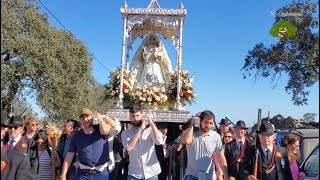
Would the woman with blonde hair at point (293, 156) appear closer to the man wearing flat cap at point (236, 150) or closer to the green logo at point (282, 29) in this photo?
the man wearing flat cap at point (236, 150)

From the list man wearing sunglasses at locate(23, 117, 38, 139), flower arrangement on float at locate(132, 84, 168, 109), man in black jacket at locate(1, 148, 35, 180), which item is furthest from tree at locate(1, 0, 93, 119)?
man in black jacket at locate(1, 148, 35, 180)

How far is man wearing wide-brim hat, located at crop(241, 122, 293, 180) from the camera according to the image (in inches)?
206

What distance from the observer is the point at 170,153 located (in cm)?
712

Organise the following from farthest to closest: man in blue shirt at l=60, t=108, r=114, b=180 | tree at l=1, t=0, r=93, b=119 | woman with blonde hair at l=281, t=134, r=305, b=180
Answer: tree at l=1, t=0, r=93, b=119 < man in blue shirt at l=60, t=108, r=114, b=180 < woman with blonde hair at l=281, t=134, r=305, b=180

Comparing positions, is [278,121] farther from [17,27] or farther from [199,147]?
[17,27]

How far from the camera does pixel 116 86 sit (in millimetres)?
11562

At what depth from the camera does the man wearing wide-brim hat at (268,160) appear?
206 inches

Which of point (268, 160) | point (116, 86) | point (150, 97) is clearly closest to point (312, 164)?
point (268, 160)

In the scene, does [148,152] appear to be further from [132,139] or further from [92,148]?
[92,148]

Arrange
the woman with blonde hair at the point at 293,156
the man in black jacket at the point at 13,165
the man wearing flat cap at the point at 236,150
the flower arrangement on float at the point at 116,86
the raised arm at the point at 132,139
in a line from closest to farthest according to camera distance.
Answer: the man in black jacket at the point at 13,165 → the woman with blonde hair at the point at 293,156 → the raised arm at the point at 132,139 → the man wearing flat cap at the point at 236,150 → the flower arrangement on float at the point at 116,86

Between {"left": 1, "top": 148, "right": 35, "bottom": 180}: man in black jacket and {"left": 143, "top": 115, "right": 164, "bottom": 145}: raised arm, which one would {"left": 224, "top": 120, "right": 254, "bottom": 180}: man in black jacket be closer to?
{"left": 143, "top": 115, "right": 164, "bottom": 145}: raised arm

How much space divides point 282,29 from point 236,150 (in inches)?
177

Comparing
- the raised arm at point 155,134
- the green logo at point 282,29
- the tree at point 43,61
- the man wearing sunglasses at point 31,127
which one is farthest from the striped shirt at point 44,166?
the tree at point 43,61

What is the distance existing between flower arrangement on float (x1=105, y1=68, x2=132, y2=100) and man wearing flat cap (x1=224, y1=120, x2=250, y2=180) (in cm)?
439
